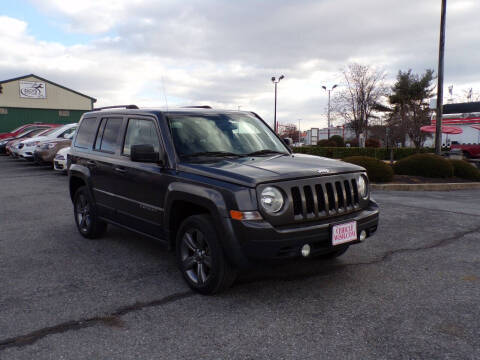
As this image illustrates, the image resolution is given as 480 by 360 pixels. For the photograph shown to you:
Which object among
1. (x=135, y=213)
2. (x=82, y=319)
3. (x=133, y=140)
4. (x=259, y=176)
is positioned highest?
(x=133, y=140)

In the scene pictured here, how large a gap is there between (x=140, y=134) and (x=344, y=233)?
257 centimetres

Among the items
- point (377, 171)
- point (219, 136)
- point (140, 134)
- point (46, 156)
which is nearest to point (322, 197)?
point (219, 136)

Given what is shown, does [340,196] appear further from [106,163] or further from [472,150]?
[472,150]

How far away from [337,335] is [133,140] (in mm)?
3157

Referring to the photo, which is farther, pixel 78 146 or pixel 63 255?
pixel 78 146

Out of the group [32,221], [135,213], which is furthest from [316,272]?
[32,221]

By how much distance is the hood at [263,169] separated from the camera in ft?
12.0

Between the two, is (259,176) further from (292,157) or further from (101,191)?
(101,191)

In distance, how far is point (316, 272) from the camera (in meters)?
4.61

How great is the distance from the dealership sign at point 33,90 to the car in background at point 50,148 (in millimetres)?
28671

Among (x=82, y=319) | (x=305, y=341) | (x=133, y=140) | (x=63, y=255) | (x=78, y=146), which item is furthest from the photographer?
(x=78, y=146)

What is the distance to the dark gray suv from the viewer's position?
359 cm

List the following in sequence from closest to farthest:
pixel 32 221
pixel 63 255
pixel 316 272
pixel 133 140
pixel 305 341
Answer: pixel 305 341, pixel 316 272, pixel 133 140, pixel 63 255, pixel 32 221

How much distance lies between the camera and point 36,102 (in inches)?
1644
